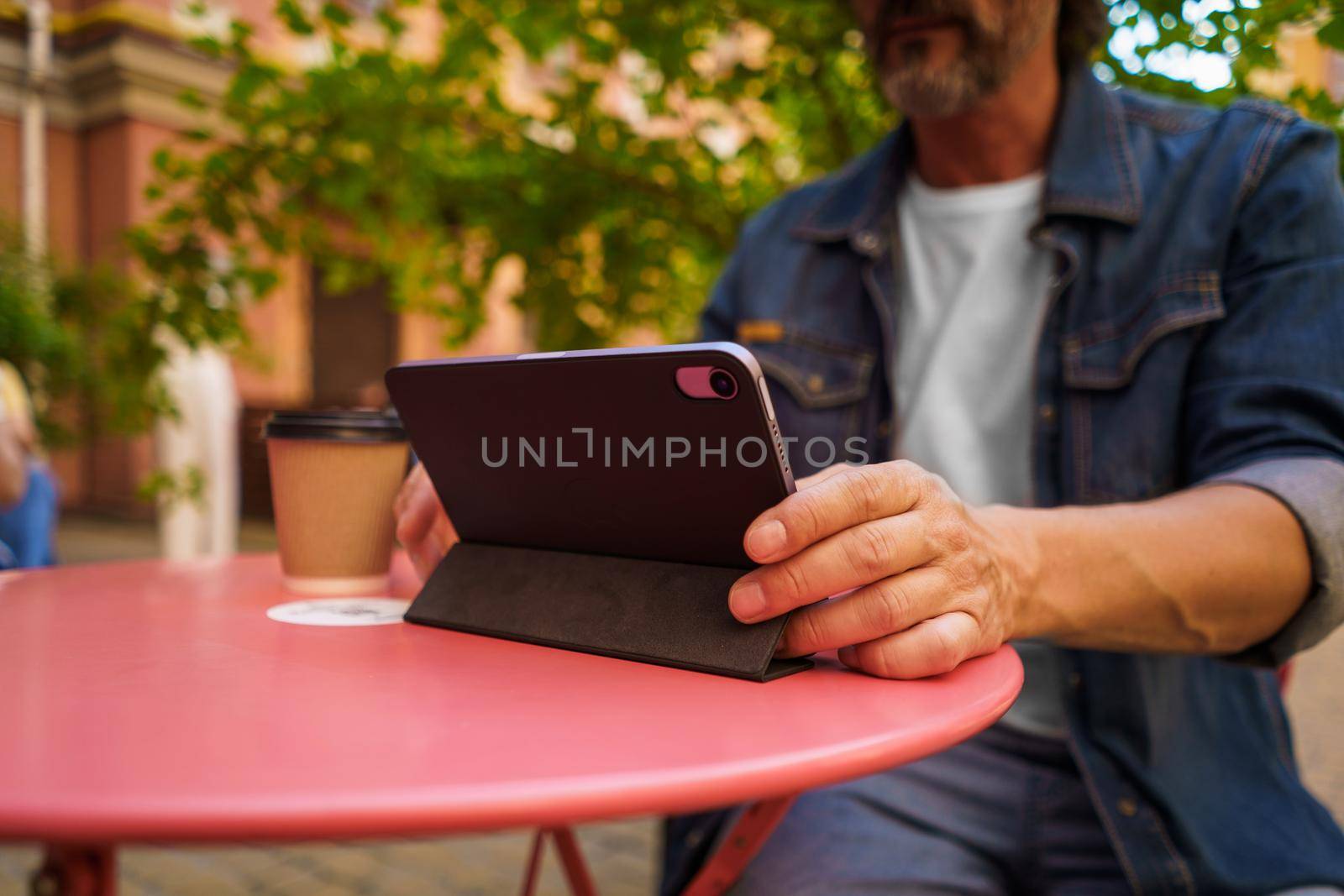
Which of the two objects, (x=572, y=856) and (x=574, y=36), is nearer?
(x=572, y=856)

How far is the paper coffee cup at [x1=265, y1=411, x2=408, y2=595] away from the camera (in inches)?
40.7

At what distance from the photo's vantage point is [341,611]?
3.20ft

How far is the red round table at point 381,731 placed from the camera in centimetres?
46

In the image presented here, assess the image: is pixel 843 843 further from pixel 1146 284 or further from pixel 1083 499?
pixel 1146 284

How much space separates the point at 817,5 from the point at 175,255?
1.60m

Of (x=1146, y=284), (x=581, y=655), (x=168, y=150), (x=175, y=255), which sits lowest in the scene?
(x=581, y=655)

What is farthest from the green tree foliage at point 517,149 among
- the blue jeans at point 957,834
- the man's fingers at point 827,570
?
the man's fingers at point 827,570

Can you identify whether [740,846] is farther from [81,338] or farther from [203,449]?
[81,338]

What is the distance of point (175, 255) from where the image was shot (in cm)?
238

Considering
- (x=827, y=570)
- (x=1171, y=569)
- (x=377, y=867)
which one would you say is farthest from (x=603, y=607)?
(x=377, y=867)

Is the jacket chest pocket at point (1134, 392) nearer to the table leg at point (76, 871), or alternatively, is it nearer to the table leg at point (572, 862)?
the table leg at point (572, 862)

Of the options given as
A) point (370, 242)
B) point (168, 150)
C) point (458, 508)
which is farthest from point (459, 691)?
point (370, 242)

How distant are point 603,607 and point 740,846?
332 millimetres

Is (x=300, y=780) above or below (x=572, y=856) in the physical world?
above
